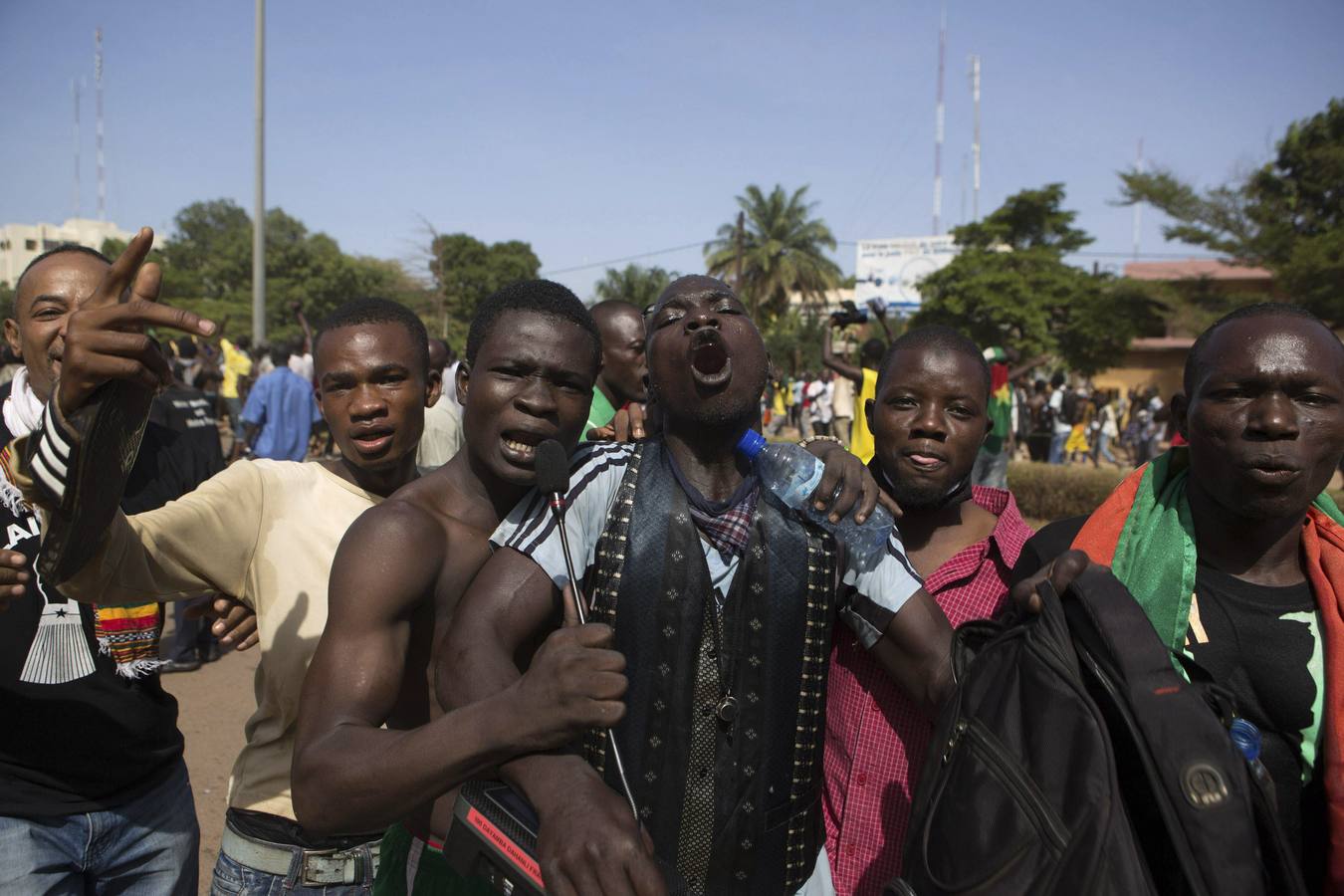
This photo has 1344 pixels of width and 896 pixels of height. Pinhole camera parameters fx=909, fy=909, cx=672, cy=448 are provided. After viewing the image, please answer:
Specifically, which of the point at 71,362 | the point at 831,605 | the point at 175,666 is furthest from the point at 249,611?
the point at 175,666

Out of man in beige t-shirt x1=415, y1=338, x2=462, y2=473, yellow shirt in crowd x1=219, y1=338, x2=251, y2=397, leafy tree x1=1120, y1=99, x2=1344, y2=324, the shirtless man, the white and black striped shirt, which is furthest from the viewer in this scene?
leafy tree x1=1120, y1=99, x2=1344, y2=324

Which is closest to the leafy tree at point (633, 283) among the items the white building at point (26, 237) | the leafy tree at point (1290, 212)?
the leafy tree at point (1290, 212)

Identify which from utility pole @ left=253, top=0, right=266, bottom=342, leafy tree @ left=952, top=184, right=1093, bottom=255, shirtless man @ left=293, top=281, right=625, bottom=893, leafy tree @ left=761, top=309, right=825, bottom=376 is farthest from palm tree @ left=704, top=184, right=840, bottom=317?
shirtless man @ left=293, top=281, right=625, bottom=893

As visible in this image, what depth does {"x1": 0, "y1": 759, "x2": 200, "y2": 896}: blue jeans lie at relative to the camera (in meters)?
2.26

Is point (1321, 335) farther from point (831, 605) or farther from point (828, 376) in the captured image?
point (828, 376)

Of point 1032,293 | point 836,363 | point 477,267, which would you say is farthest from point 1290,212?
point 477,267

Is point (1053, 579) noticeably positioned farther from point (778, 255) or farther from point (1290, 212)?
point (778, 255)

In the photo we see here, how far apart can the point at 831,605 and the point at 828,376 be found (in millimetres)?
24253

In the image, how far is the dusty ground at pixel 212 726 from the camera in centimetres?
473

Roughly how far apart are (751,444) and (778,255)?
49890 mm

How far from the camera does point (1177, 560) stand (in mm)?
1973

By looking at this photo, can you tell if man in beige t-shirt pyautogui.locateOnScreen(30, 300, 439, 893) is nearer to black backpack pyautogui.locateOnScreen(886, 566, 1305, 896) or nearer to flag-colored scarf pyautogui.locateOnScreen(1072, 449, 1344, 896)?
black backpack pyautogui.locateOnScreen(886, 566, 1305, 896)

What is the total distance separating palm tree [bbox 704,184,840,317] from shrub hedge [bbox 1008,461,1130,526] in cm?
3526

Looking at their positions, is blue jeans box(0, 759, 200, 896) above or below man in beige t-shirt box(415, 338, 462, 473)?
below
